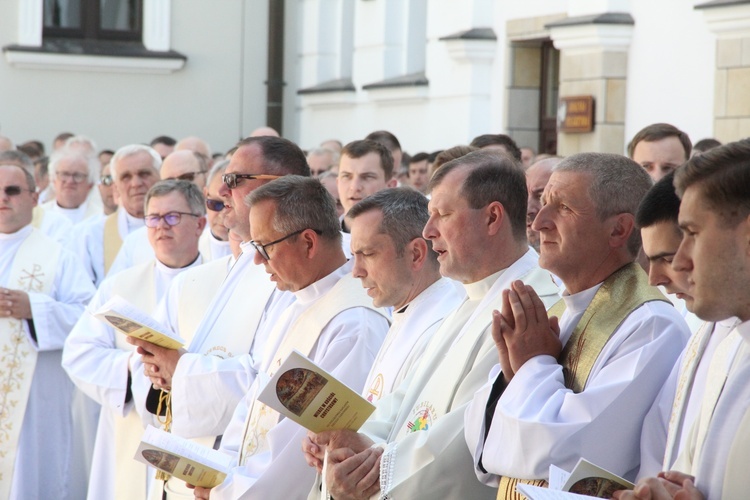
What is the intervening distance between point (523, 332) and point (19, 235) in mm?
5311

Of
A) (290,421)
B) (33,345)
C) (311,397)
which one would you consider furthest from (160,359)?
→ (33,345)

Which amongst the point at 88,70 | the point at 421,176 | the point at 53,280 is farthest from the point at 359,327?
the point at 88,70

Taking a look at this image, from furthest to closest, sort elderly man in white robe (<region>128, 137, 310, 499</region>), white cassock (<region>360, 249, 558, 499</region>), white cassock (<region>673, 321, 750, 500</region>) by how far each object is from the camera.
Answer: elderly man in white robe (<region>128, 137, 310, 499</region>)
white cassock (<region>360, 249, 558, 499</region>)
white cassock (<region>673, 321, 750, 500</region>)

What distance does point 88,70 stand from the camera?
1975cm

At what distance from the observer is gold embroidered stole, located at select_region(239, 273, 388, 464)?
16.9ft

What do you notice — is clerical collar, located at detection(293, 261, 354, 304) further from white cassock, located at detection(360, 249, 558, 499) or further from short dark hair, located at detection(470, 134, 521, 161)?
short dark hair, located at detection(470, 134, 521, 161)

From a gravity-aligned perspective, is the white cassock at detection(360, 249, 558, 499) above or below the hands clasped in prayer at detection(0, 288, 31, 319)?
above

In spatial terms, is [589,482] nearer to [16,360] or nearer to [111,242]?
[16,360]

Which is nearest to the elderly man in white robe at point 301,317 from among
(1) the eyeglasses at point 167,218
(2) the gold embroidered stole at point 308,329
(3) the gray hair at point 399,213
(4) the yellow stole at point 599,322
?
(2) the gold embroidered stole at point 308,329

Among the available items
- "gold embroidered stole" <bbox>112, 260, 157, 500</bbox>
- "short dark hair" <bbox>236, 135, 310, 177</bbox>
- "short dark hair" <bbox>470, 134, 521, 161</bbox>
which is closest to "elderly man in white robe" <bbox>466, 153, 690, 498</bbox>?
"short dark hair" <bbox>236, 135, 310, 177</bbox>

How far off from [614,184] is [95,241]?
243 inches

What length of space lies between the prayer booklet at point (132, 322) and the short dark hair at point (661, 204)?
2.40 m

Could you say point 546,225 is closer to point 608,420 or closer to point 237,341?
point 608,420

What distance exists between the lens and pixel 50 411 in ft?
27.2
